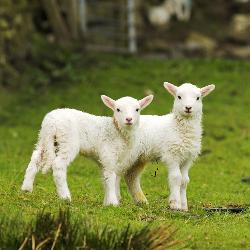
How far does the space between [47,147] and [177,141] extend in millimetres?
1719

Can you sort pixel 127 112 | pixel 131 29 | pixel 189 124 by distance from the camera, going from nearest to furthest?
pixel 127 112, pixel 189 124, pixel 131 29

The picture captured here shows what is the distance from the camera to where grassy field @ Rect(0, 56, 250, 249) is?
1161cm

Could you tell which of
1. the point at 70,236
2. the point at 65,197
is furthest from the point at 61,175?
the point at 70,236

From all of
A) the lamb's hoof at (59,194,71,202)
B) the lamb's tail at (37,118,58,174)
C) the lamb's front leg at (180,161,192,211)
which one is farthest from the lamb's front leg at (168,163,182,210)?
the lamb's tail at (37,118,58,174)

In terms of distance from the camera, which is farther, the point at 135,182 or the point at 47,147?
the point at 135,182

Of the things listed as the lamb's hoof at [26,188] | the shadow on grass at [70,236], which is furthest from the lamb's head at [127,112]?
the shadow on grass at [70,236]

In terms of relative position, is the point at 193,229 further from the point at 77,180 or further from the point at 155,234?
the point at 77,180

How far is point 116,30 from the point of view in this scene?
3030 cm

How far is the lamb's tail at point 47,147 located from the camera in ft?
40.5

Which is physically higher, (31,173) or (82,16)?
(82,16)

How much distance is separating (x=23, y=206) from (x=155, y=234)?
89.3 inches

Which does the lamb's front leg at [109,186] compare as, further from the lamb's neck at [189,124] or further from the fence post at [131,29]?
the fence post at [131,29]

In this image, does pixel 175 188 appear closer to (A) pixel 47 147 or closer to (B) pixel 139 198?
(B) pixel 139 198

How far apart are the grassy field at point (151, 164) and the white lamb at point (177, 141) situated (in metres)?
0.35
